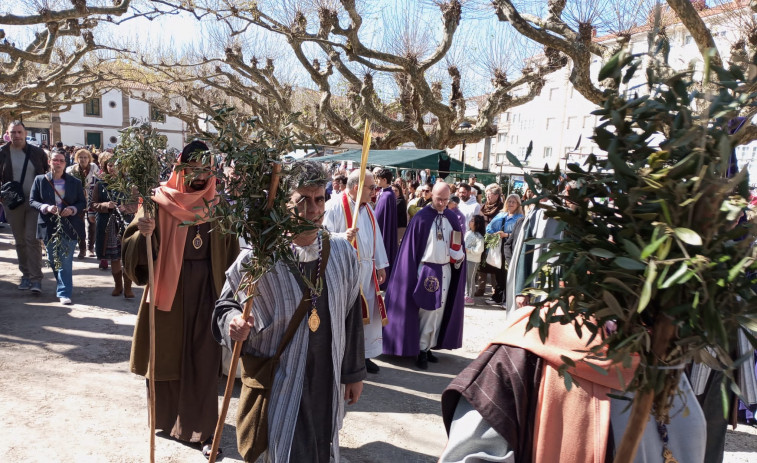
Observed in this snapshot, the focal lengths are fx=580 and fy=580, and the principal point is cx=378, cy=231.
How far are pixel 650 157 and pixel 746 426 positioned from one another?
4.93m

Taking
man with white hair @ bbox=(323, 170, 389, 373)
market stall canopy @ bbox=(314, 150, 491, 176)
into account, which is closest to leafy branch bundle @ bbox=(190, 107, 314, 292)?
man with white hair @ bbox=(323, 170, 389, 373)

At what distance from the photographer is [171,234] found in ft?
12.4

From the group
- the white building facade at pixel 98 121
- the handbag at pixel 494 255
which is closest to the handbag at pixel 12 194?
the handbag at pixel 494 255

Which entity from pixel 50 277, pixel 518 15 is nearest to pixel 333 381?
pixel 50 277

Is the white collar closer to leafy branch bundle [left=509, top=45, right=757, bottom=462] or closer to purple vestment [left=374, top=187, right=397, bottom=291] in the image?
leafy branch bundle [left=509, top=45, right=757, bottom=462]

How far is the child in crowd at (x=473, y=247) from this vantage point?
950 centimetres

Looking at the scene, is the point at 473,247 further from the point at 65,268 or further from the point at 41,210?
the point at 41,210

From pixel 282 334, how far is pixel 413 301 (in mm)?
3818

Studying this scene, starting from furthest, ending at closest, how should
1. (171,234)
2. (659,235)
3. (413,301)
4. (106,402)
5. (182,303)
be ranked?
1. (413,301)
2. (106,402)
3. (182,303)
4. (171,234)
5. (659,235)

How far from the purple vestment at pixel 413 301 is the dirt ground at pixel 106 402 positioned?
245mm

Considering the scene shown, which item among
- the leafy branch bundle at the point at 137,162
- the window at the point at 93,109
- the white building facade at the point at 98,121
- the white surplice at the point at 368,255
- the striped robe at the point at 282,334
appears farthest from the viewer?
the window at the point at 93,109

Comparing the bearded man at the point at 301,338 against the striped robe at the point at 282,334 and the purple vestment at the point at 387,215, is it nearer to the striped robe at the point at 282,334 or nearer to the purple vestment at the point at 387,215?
the striped robe at the point at 282,334

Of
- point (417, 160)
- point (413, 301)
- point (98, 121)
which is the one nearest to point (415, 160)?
point (417, 160)

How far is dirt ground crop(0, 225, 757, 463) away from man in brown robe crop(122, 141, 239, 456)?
0.30 metres
